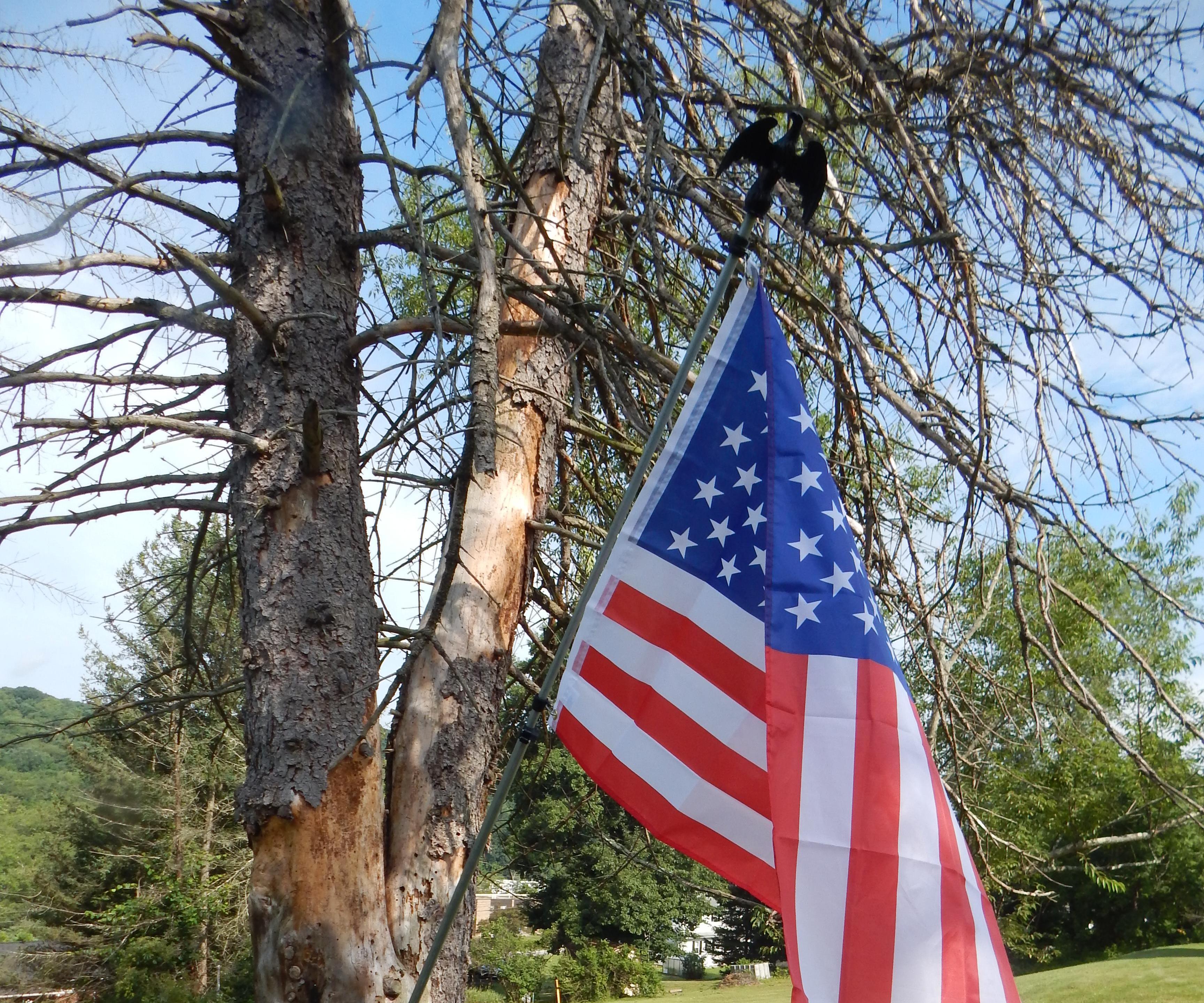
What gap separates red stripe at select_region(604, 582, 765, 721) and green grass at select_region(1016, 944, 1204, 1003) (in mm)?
13860

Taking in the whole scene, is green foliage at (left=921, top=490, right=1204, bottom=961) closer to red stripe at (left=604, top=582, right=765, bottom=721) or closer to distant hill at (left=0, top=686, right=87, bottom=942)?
red stripe at (left=604, top=582, right=765, bottom=721)

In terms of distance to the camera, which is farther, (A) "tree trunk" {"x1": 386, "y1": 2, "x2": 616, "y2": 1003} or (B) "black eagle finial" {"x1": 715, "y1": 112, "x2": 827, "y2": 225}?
(A) "tree trunk" {"x1": 386, "y1": 2, "x2": 616, "y2": 1003}

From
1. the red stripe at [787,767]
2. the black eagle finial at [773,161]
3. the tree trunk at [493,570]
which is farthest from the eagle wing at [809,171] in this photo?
the red stripe at [787,767]

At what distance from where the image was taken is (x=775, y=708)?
2.17 meters

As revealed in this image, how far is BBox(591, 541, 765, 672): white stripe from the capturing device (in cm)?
232

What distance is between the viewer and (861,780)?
210cm

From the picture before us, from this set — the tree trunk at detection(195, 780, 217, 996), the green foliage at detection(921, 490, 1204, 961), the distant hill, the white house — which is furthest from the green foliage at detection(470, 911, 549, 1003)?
the green foliage at detection(921, 490, 1204, 961)

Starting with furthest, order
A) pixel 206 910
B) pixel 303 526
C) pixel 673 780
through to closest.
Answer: pixel 206 910 < pixel 303 526 < pixel 673 780

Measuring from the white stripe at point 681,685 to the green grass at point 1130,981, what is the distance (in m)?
12.3

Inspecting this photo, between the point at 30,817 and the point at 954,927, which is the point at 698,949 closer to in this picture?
the point at 30,817

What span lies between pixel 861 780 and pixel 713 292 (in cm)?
120

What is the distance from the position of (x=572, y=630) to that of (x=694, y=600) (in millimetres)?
320

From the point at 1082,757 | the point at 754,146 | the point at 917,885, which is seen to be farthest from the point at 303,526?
the point at 1082,757

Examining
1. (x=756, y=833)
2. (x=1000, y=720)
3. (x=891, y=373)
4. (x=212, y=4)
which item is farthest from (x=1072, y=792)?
(x=212, y=4)
